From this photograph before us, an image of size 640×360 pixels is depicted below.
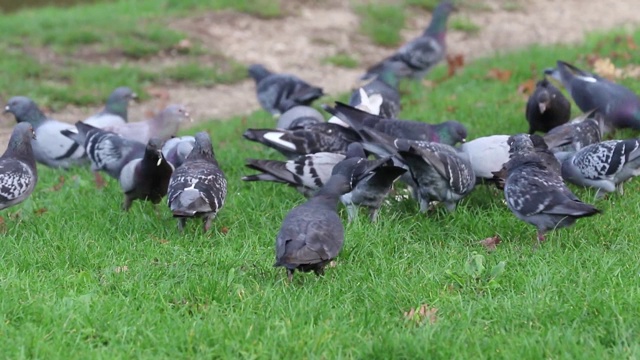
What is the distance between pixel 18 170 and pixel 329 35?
26.2 feet

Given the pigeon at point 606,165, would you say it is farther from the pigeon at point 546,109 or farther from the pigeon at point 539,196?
the pigeon at point 546,109

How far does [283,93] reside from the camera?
31.0 feet

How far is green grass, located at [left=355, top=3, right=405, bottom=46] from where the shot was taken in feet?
45.1

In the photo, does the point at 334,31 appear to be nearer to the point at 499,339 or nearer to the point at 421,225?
the point at 421,225

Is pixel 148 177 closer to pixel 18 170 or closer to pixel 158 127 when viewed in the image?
pixel 18 170

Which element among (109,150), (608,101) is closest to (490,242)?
(608,101)

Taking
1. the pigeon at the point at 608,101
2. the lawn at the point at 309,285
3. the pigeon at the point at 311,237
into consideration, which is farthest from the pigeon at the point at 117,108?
the pigeon at the point at 608,101

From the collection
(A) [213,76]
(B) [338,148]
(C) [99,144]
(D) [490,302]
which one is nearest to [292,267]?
(D) [490,302]

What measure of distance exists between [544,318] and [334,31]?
32.7 ft

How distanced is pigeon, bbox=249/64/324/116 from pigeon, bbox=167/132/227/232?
2567 mm

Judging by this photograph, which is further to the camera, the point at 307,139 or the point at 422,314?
the point at 307,139

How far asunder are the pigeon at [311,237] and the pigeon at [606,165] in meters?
1.97

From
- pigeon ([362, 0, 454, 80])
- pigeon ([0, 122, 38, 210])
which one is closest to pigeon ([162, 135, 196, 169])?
pigeon ([0, 122, 38, 210])

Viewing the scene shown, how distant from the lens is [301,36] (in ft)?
44.6
